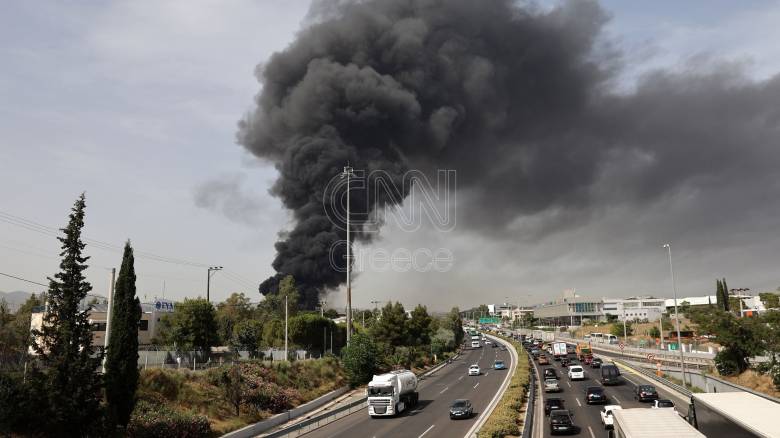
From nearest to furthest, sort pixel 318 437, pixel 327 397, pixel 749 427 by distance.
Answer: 1. pixel 749 427
2. pixel 318 437
3. pixel 327 397

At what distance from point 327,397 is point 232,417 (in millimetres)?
12741

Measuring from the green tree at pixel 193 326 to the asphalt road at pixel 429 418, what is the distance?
26.7 m

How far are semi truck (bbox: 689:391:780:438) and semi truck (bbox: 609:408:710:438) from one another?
1380 mm

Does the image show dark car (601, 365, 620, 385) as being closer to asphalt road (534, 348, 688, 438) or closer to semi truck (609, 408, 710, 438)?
asphalt road (534, 348, 688, 438)

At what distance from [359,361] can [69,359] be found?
31.0 m

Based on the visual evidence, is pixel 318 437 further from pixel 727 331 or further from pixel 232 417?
pixel 727 331

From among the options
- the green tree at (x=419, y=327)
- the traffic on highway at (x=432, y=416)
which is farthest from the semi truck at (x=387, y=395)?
the green tree at (x=419, y=327)

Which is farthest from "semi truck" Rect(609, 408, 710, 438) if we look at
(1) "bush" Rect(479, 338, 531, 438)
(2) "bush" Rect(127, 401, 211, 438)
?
(2) "bush" Rect(127, 401, 211, 438)

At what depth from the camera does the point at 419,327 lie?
8250 cm

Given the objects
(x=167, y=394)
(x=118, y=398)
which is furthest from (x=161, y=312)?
(x=118, y=398)

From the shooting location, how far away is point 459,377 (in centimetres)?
6197

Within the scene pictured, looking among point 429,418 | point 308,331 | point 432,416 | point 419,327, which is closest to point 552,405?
point 429,418

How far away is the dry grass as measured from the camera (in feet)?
164

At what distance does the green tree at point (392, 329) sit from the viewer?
7575cm
